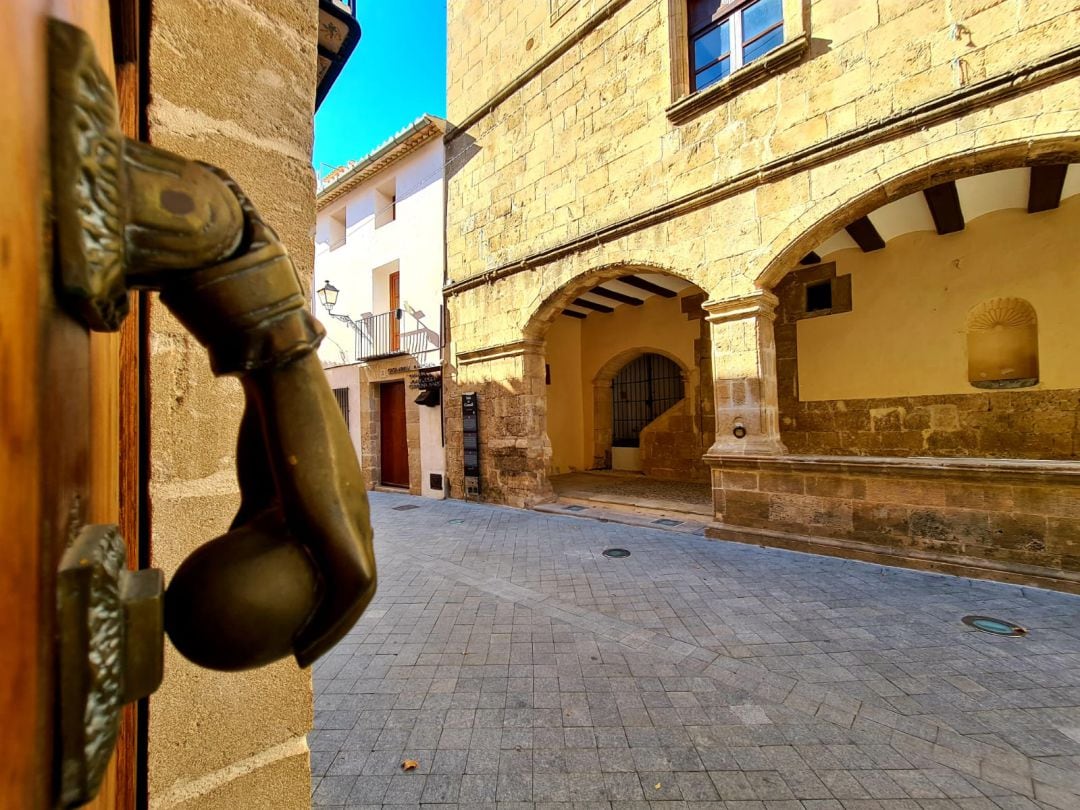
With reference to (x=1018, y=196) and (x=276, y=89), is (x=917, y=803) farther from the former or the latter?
(x=1018, y=196)

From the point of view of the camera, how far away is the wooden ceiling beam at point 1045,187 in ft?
17.2

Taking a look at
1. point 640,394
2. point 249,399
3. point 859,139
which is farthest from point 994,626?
point 640,394

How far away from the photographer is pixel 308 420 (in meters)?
0.50

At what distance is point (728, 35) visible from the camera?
5.94 m

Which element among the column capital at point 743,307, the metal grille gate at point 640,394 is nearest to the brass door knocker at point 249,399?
the column capital at point 743,307

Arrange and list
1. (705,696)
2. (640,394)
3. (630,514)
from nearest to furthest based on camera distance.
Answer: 1. (705,696)
2. (630,514)
3. (640,394)

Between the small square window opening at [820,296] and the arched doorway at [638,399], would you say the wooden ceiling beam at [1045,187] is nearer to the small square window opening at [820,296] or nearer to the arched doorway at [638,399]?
the small square window opening at [820,296]

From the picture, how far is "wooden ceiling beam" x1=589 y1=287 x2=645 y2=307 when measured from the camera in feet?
31.0

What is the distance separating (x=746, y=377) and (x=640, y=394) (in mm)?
5883

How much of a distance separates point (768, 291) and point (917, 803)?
4645mm

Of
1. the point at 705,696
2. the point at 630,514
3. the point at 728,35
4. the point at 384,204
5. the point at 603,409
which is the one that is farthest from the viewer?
the point at 603,409

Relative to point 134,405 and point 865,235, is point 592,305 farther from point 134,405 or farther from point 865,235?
point 134,405

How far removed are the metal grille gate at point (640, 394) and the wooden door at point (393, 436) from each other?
16.2 feet

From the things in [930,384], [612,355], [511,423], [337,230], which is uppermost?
[337,230]
